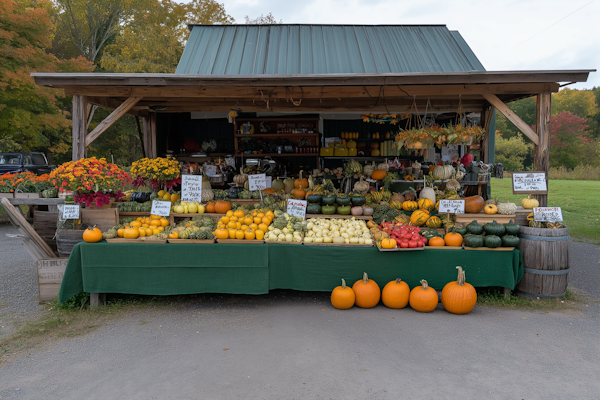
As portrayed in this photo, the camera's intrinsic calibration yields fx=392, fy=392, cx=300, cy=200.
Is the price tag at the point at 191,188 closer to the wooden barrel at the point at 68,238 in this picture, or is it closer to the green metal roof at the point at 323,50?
the wooden barrel at the point at 68,238

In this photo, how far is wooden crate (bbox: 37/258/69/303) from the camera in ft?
17.5

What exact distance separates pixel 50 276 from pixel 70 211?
36.5 inches

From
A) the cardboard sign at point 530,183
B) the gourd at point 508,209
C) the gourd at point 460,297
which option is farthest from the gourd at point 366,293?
the cardboard sign at point 530,183

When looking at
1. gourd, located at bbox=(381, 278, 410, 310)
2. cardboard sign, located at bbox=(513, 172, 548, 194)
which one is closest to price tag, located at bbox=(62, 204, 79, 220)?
gourd, located at bbox=(381, 278, 410, 310)

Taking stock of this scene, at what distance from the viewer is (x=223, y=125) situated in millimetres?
11422

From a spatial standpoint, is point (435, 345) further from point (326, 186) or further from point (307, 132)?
point (307, 132)

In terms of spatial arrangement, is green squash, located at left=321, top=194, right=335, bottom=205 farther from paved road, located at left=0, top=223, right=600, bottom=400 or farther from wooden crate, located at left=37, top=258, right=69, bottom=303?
wooden crate, located at left=37, top=258, right=69, bottom=303

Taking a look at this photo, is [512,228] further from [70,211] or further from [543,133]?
[70,211]

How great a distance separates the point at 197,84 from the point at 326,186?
107 inches

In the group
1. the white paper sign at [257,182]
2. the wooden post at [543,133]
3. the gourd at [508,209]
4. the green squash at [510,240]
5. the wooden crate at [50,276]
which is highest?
the wooden post at [543,133]

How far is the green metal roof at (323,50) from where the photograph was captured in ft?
27.5

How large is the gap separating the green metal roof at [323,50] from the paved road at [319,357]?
5.11 metres

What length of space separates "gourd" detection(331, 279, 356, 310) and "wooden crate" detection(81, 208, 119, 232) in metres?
3.35

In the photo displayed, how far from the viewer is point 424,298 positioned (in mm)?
4805
